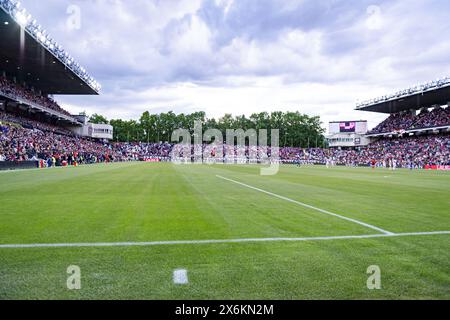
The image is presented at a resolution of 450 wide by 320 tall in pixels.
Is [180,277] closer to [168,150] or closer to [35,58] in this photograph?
[35,58]

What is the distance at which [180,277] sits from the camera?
13.6ft

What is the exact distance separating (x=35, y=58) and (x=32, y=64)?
14.4 feet

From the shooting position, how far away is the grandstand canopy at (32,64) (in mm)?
40125

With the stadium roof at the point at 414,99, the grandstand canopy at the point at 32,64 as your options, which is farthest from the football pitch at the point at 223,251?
the stadium roof at the point at 414,99

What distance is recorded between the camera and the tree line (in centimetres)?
14300

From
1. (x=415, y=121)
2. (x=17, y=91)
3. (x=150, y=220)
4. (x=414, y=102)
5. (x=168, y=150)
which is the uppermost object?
(x=414, y=102)

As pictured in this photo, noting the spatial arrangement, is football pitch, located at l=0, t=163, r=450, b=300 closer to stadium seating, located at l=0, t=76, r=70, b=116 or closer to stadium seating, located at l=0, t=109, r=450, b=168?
stadium seating, located at l=0, t=109, r=450, b=168

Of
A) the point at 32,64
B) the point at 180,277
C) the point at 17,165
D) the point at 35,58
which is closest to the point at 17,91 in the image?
the point at 32,64

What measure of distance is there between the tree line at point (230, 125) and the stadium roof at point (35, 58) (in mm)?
67845

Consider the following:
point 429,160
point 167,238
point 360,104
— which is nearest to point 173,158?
point 360,104

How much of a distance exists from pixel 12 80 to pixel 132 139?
8353 centimetres

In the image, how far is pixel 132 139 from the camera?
14462 cm

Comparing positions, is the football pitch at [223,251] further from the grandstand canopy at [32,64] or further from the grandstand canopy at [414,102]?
the grandstand canopy at [414,102]

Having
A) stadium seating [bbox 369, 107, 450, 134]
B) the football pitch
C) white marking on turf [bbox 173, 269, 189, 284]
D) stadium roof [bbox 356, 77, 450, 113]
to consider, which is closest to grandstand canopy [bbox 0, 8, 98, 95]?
the football pitch
